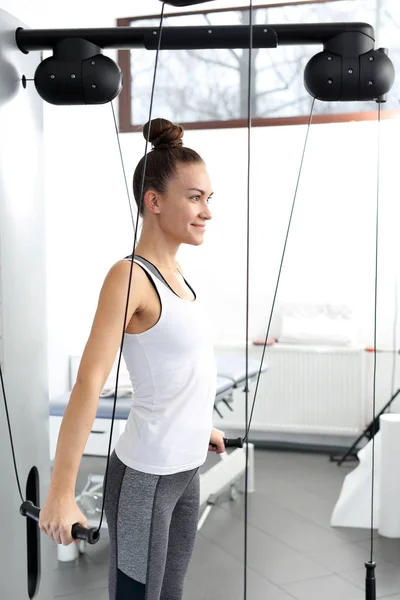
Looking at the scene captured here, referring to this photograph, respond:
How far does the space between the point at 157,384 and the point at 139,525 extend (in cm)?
26

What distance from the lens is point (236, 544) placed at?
3.07 m

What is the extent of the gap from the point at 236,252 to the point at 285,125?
2.60 feet

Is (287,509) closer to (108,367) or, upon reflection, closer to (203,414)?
(203,414)

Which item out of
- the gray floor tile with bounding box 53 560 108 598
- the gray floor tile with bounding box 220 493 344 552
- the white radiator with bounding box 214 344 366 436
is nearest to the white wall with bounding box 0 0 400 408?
the white radiator with bounding box 214 344 366 436

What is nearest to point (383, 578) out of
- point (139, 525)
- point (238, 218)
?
point (139, 525)

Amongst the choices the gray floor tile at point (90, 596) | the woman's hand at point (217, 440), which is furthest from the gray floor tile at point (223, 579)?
the woman's hand at point (217, 440)

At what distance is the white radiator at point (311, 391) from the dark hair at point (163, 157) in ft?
9.24

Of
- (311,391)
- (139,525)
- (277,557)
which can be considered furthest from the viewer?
(311,391)

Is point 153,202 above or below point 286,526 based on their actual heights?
above

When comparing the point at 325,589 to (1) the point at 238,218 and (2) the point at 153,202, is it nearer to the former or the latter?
(2) the point at 153,202

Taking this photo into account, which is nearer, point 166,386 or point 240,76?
point 166,386

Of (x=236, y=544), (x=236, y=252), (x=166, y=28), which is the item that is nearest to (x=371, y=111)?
(x=236, y=252)

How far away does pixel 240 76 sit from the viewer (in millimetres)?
4598

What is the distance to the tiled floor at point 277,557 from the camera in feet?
8.68
